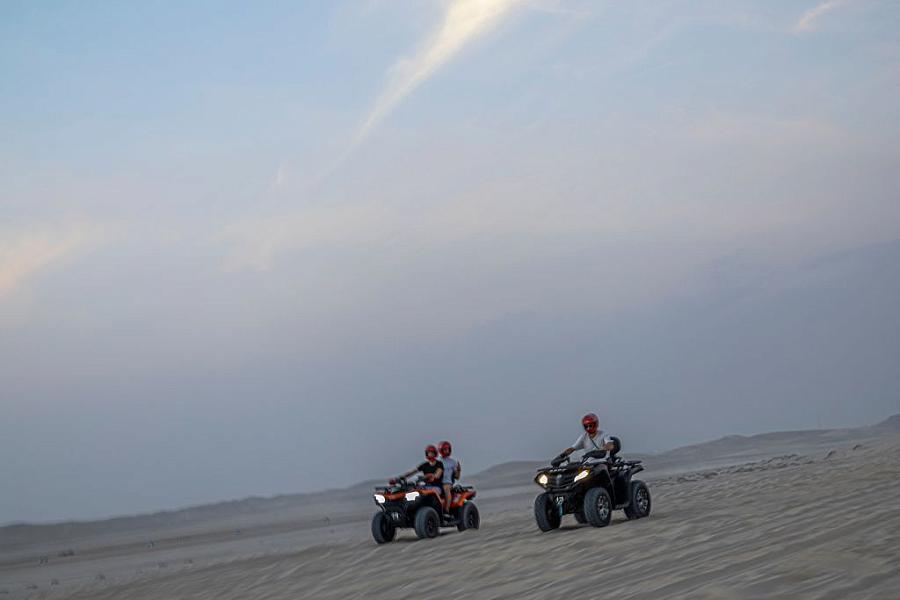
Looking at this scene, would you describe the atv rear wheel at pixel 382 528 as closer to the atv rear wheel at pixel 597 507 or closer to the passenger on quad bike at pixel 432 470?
the passenger on quad bike at pixel 432 470

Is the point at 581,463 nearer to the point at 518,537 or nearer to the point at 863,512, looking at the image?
the point at 518,537

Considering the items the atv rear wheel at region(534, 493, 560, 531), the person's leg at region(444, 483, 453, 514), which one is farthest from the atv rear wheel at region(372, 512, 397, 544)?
the atv rear wheel at region(534, 493, 560, 531)

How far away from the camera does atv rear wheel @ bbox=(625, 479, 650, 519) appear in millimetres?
15266

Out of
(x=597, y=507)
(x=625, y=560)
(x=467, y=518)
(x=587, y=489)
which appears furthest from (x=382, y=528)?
(x=625, y=560)

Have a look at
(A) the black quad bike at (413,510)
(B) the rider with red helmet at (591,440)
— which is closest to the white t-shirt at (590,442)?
(B) the rider with red helmet at (591,440)

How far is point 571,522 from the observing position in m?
17.4

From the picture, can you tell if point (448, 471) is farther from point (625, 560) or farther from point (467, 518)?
point (625, 560)

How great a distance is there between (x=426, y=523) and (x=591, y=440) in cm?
335

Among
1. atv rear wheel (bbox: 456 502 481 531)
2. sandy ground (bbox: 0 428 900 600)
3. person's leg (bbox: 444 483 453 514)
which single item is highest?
person's leg (bbox: 444 483 453 514)

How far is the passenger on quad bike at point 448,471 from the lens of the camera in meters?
17.8

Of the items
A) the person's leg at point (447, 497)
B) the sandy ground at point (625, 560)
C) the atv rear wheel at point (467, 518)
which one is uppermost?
the person's leg at point (447, 497)

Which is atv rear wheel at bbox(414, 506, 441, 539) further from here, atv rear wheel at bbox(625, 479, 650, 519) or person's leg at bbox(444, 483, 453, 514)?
atv rear wheel at bbox(625, 479, 650, 519)

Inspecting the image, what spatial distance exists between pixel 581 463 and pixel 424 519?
3.20 meters

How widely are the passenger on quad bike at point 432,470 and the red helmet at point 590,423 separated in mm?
3510
